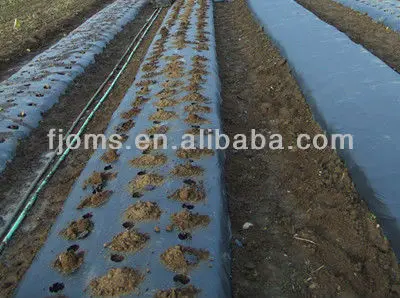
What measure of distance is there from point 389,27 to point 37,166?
10.7 m

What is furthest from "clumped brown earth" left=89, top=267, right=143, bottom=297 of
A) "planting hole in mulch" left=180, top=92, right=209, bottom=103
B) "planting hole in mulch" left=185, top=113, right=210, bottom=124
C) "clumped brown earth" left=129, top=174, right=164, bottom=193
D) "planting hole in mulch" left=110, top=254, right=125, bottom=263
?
"planting hole in mulch" left=180, top=92, right=209, bottom=103

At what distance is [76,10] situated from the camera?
17.4m

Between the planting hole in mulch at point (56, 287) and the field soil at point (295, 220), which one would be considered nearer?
the planting hole in mulch at point (56, 287)

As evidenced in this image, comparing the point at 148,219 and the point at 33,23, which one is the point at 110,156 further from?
the point at 33,23

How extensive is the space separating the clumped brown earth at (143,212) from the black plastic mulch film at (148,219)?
11 mm

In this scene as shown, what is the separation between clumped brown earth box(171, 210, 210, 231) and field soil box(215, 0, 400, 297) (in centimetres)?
57

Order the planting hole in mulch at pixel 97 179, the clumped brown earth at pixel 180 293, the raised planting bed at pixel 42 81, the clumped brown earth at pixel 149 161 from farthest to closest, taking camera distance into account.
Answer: the raised planting bed at pixel 42 81 < the clumped brown earth at pixel 149 161 < the planting hole in mulch at pixel 97 179 < the clumped brown earth at pixel 180 293

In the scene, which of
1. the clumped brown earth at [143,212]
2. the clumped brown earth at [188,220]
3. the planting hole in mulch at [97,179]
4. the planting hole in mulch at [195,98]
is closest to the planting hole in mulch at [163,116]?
the planting hole in mulch at [195,98]

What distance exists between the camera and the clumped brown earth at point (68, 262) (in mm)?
3893

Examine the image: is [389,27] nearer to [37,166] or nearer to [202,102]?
[202,102]

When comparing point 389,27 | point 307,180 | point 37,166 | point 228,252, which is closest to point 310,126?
point 307,180

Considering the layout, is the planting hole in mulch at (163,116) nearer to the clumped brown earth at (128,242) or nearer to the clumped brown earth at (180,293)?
the clumped brown earth at (128,242)

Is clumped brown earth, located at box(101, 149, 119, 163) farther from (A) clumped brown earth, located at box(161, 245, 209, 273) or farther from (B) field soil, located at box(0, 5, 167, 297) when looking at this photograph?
(A) clumped brown earth, located at box(161, 245, 209, 273)

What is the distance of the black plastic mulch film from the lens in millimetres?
3752
